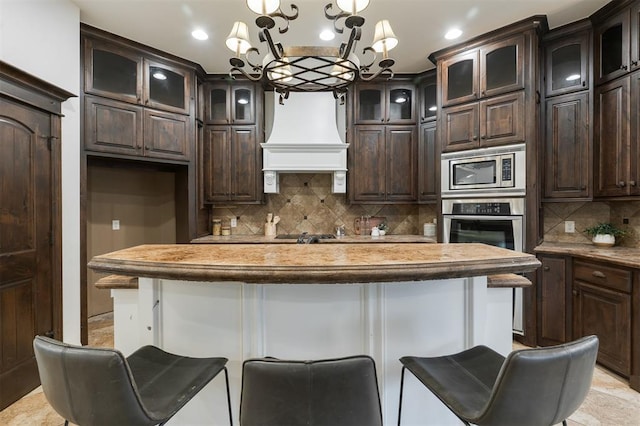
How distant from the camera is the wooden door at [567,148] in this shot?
285 cm

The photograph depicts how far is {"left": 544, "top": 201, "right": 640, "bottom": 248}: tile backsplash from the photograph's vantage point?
2.86 m

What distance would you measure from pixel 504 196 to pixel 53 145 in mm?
3908

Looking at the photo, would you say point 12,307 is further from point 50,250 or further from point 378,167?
point 378,167

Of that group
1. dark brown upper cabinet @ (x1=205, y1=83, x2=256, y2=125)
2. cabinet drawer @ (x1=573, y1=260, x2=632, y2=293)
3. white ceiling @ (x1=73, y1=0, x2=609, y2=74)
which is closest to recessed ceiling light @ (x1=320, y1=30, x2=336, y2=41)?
white ceiling @ (x1=73, y1=0, x2=609, y2=74)

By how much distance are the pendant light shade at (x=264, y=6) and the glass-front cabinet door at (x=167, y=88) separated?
225 centimetres

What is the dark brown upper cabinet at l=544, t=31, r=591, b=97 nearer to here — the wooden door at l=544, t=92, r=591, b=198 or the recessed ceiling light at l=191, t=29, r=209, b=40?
the wooden door at l=544, t=92, r=591, b=198

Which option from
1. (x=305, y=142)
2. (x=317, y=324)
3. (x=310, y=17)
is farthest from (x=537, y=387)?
(x=305, y=142)

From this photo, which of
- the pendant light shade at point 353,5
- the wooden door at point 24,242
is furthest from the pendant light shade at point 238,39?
the wooden door at point 24,242

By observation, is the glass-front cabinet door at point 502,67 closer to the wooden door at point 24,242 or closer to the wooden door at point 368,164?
the wooden door at point 368,164

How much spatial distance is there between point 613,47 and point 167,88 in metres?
4.31

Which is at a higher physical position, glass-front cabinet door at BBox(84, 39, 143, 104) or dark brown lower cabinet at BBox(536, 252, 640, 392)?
glass-front cabinet door at BBox(84, 39, 143, 104)

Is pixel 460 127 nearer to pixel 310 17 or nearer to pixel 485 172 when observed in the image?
pixel 485 172

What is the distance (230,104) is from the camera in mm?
4016

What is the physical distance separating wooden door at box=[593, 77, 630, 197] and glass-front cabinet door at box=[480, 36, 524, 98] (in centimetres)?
68
